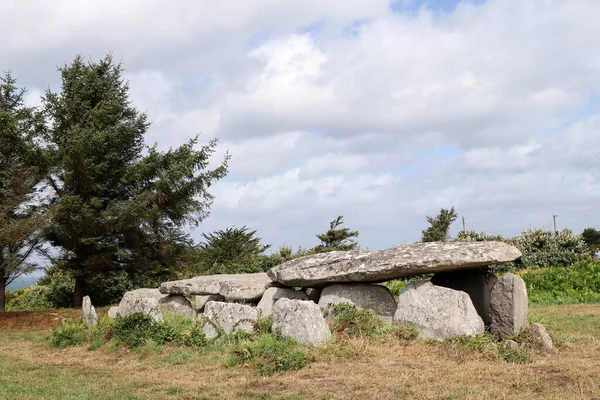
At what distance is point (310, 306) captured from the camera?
1159 cm

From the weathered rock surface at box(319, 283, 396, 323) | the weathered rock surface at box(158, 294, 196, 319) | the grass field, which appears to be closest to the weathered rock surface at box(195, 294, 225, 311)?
the weathered rock surface at box(158, 294, 196, 319)

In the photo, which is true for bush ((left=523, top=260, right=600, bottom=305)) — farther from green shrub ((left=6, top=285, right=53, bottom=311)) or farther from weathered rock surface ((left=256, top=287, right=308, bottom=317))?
green shrub ((left=6, top=285, right=53, bottom=311))

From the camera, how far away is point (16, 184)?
21.1 meters

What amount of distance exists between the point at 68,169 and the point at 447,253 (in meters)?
15.3

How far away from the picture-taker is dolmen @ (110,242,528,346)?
38.8ft

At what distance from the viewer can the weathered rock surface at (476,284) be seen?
43.8ft

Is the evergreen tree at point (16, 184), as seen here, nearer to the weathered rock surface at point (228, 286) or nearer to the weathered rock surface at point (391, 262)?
the weathered rock surface at point (228, 286)

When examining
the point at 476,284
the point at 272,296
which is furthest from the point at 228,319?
the point at 476,284

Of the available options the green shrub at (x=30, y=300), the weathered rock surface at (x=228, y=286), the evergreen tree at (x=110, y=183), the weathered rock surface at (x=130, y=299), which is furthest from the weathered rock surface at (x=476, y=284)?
the green shrub at (x=30, y=300)

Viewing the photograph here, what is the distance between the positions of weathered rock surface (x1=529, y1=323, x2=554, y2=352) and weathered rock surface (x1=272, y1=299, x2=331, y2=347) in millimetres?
3689

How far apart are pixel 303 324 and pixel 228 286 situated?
4.50 m

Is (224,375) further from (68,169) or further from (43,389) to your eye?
(68,169)

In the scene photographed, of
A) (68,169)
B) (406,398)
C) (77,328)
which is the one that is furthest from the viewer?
(68,169)

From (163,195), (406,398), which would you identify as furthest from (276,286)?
(163,195)
